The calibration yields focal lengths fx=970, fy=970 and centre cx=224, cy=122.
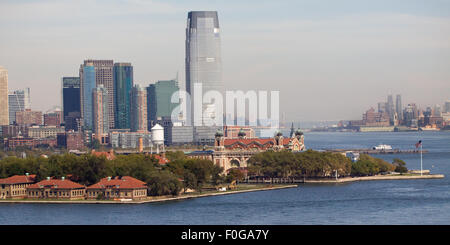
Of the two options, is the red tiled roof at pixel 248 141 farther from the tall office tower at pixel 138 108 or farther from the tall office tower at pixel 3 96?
the tall office tower at pixel 138 108

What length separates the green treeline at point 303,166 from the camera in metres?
60.8

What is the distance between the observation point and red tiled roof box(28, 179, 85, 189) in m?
47.4

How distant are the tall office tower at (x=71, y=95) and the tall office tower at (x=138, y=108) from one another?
9.11 m

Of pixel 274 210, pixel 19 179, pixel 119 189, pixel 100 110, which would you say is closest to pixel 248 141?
pixel 19 179

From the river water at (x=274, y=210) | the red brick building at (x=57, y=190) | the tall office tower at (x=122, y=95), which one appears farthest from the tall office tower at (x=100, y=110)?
the river water at (x=274, y=210)

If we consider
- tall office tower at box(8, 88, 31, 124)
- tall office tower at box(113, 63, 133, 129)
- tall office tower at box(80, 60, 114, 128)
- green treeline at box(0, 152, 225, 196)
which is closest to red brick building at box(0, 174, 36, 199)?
green treeline at box(0, 152, 225, 196)

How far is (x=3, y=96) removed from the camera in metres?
157

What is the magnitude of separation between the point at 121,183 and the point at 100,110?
106859 mm

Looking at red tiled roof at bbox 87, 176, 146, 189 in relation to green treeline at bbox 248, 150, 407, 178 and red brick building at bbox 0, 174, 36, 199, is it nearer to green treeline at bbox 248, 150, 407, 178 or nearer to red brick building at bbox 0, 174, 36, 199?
red brick building at bbox 0, 174, 36, 199

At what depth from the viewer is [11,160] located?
55.7m

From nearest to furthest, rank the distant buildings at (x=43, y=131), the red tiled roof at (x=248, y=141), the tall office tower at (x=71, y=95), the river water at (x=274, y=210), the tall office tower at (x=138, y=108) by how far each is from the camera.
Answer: the river water at (x=274, y=210) → the red tiled roof at (x=248, y=141) → the distant buildings at (x=43, y=131) → the tall office tower at (x=138, y=108) → the tall office tower at (x=71, y=95)

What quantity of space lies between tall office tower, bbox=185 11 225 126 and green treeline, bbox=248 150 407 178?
93.9 meters
